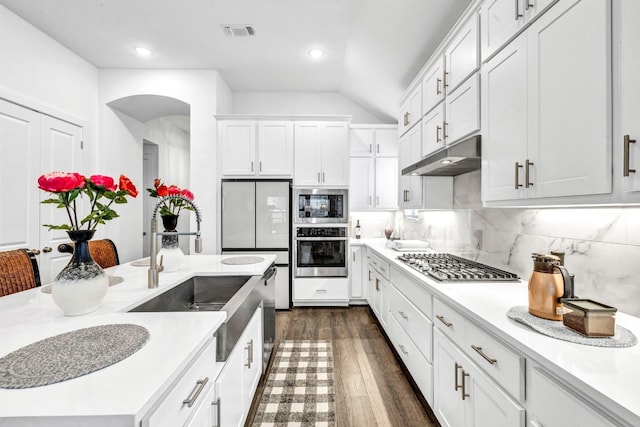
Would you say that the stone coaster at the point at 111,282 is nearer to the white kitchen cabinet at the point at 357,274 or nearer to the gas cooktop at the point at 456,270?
the gas cooktop at the point at 456,270

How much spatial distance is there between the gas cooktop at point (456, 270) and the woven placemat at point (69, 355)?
159 cm

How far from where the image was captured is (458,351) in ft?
4.75

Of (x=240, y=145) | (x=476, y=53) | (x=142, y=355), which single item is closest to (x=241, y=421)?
(x=142, y=355)

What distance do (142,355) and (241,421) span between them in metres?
1.00

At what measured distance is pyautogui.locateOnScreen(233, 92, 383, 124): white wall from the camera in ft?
14.7

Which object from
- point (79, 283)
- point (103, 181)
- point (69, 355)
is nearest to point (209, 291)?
point (79, 283)

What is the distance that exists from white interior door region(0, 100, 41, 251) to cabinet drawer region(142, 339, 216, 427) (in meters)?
2.84

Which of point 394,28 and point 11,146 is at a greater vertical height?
point 394,28

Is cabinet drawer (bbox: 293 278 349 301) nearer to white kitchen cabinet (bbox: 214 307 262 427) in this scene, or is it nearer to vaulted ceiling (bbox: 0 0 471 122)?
white kitchen cabinet (bbox: 214 307 262 427)

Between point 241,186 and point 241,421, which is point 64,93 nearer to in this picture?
point 241,186

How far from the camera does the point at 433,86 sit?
2398 mm

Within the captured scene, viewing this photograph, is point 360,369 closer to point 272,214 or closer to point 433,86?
point 272,214

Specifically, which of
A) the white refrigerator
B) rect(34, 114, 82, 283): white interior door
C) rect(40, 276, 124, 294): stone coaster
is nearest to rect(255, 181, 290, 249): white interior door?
the white refrigerator

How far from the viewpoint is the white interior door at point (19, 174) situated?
8.57 ft
